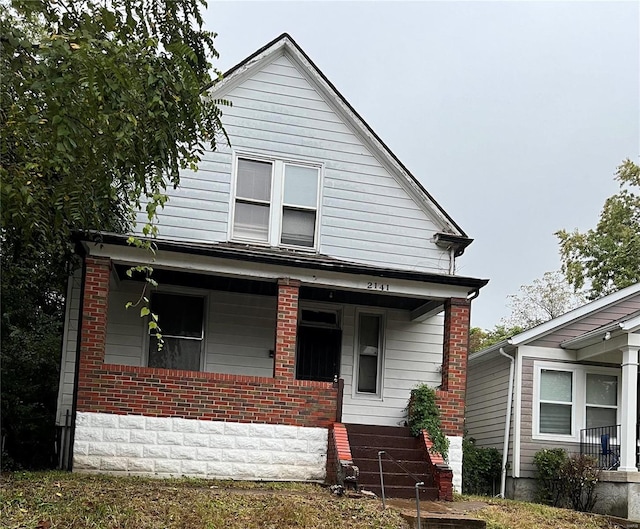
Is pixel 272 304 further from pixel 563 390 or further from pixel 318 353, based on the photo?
pixel 563 390

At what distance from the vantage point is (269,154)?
14562mm

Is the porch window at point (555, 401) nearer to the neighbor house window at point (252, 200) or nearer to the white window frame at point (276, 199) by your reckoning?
the white window frame at point (276, 199)

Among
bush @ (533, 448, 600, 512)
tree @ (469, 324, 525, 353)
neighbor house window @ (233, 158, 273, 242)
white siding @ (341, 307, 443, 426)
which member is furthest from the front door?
tree @ (469, 324, 525, 353)

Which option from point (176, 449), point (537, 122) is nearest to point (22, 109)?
point (176, 449)

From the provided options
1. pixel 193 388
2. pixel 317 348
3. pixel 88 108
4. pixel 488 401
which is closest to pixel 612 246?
pixel 488 401

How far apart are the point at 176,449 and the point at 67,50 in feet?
21.3

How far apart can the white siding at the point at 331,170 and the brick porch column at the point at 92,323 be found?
311 cm

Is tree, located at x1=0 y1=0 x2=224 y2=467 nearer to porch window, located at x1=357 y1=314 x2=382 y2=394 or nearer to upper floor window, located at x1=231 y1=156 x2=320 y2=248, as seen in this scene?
upper floor window, located at x1=231 y1=156 x2=320 y2=248

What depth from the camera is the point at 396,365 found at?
14.8m

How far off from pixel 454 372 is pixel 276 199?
455 centimetres

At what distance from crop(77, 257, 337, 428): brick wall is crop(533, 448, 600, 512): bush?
4.68m

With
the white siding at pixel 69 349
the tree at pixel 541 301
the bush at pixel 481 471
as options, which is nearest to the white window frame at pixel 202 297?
the white siding at pixel 69 349

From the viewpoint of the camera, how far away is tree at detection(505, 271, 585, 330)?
38.1 m

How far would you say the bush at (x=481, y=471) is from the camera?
15.4 metres
